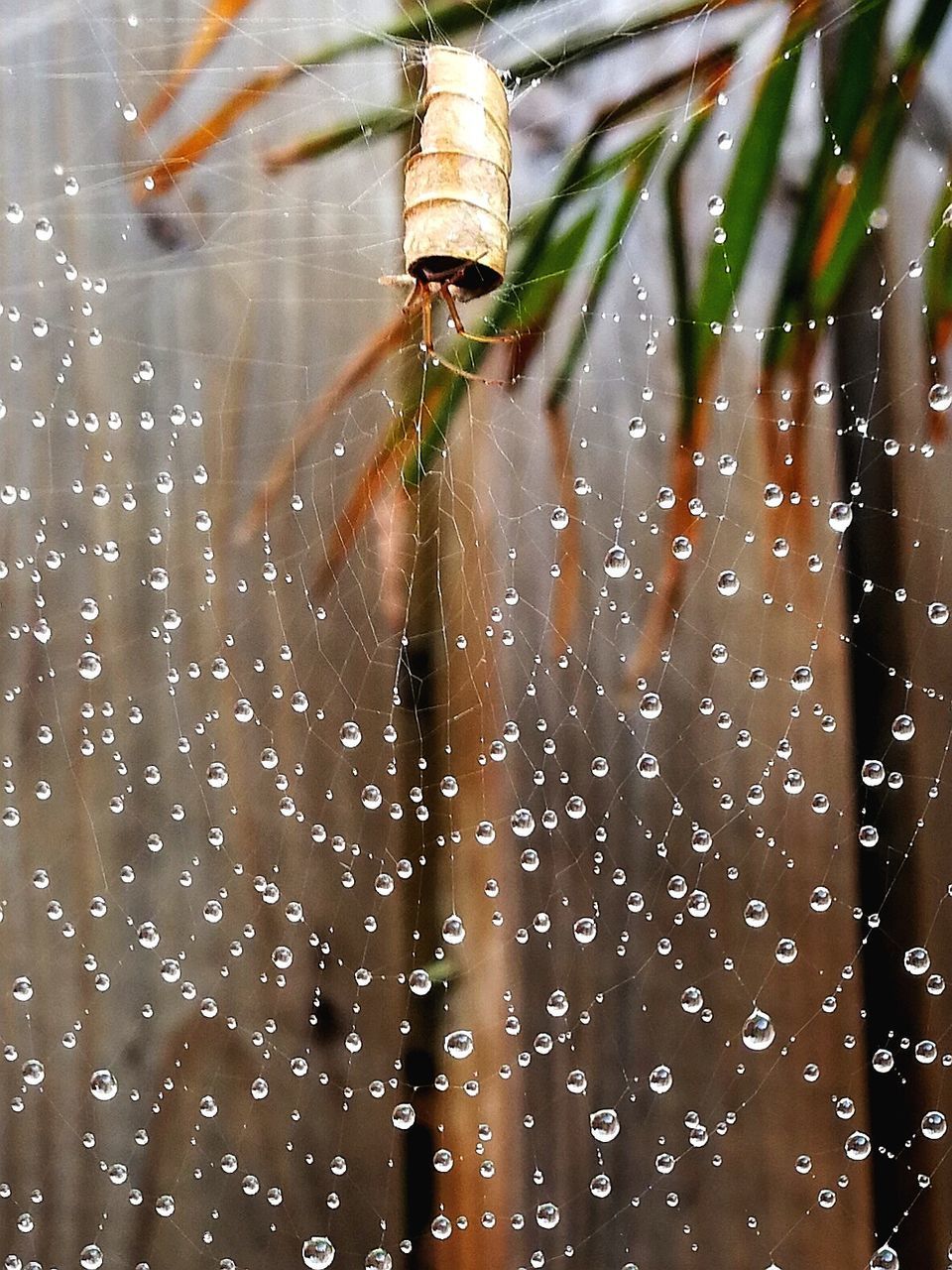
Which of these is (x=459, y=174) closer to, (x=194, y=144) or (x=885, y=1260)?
(x=194, y=144)

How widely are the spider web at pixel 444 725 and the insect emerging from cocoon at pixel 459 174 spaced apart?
0.37ft

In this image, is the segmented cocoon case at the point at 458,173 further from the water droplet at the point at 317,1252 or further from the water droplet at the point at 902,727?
the water droplet at the point at 317,1252

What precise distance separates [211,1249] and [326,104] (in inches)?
25.1

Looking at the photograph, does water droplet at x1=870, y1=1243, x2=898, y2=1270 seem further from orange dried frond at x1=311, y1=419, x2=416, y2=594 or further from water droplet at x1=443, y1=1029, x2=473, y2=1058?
orange dried frond at x1=311, y1=419, x2=416, y2=594

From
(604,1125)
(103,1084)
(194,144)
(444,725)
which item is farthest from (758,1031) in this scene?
(194,144)

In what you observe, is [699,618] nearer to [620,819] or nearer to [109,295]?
[620,819]

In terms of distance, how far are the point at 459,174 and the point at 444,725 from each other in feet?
0.89

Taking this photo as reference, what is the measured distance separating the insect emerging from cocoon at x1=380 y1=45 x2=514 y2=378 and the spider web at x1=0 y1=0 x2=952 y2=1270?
0.11 meters

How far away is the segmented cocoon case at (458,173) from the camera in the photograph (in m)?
0.42

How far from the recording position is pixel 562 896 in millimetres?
495

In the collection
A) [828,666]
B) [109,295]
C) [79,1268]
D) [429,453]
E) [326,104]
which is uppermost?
[326,104]

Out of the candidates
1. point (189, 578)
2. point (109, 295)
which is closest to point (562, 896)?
point (189, 578)

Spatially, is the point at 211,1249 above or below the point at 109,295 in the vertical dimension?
below

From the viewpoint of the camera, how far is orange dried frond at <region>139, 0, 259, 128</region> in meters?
0.56
